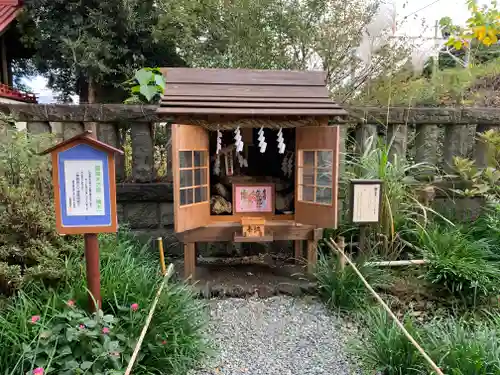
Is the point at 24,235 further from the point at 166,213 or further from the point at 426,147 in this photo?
the point at 426,147

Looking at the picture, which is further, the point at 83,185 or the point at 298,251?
the point at 298,251

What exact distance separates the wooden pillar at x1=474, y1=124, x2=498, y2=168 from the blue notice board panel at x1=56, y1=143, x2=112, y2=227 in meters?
4.76

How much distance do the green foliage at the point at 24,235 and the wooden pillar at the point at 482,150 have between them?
5133mm

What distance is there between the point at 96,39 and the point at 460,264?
8.23 metres

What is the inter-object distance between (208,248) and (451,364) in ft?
10.6

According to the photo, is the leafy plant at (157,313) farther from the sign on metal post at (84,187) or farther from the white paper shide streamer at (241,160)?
the white paper shide streamer at (241,160)

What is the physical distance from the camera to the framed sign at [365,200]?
372cm

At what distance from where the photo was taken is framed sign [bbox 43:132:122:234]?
2.47 metres

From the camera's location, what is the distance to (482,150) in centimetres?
483

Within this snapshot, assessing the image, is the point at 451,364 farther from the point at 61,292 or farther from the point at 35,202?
the point at 35,202

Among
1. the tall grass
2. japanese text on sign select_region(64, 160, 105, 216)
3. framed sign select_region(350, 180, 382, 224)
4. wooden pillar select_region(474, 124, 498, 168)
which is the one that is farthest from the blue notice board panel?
wooden pillar select_region(474, 124, 498, 168)

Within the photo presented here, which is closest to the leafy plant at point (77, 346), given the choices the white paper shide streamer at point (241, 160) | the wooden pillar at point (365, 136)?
the white paper shide streamer at point (241, 160)

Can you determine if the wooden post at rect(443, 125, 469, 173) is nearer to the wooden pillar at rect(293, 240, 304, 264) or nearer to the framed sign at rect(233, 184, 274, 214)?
the wooden pillar at rect(293, 240, 304, 264)

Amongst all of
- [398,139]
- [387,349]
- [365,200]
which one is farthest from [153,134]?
[387,349]
